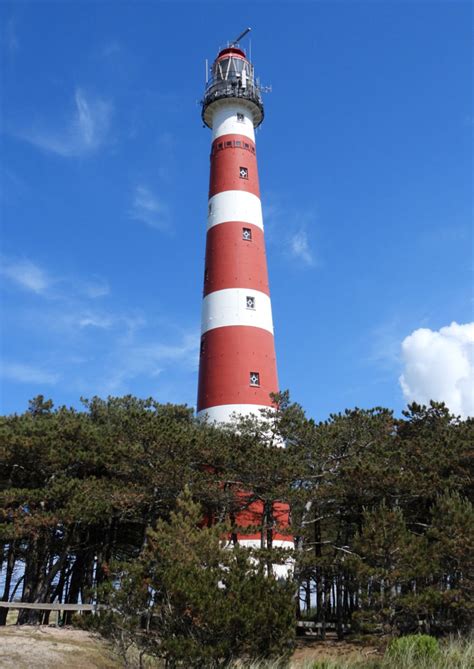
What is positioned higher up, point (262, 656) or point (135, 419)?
point (135, 419)

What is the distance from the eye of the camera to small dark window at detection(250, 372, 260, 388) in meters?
25.8

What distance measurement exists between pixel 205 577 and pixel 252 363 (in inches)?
563

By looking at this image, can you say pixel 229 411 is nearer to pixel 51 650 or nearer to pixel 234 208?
pixel 234 208

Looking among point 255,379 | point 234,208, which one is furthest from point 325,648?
point 234,208

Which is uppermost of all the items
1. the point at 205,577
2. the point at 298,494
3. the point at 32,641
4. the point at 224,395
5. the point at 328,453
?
the point at 224,395

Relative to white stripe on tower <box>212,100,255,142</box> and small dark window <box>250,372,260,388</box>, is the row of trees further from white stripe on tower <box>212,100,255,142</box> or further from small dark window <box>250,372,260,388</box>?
white stripe on tower <box>212,100,255,142</box>

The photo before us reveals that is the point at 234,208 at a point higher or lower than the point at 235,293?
higher

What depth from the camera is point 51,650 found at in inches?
669

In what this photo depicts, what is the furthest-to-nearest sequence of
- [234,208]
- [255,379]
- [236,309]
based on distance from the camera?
[234,208]
[236,309]
[255,379]

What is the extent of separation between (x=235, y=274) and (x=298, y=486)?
10.2 m

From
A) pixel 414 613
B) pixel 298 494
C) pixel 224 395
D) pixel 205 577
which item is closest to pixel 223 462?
pixel 298 494

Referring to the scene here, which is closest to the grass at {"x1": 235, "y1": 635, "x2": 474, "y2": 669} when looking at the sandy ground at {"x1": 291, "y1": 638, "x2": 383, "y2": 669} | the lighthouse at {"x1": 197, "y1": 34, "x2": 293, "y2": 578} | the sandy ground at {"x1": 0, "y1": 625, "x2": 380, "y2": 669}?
the sandy ground at {"x1": 0, "y1": 625, "x2": 380, "y2": 669}

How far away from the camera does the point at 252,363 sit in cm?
2600

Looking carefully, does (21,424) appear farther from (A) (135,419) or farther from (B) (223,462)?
(B) (223,462)
